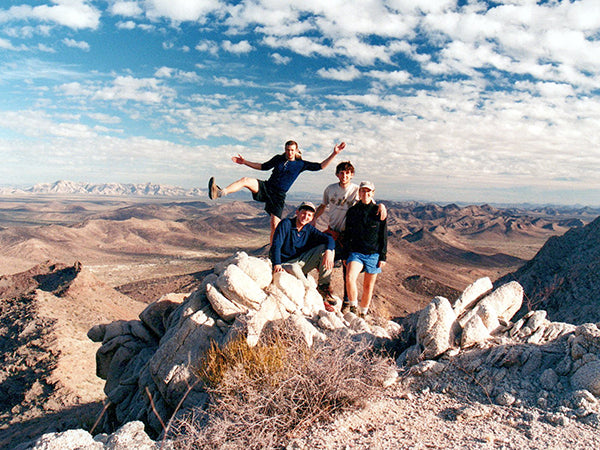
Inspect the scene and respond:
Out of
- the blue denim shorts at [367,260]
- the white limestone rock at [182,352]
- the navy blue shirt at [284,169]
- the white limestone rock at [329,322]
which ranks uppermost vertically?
the navy blue shirt at [284,169]

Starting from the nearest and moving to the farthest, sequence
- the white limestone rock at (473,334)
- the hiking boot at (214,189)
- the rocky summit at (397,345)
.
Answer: the rocky summit at (397,345), the white limestone rock at (473,334), the hiking boot at (214,189)

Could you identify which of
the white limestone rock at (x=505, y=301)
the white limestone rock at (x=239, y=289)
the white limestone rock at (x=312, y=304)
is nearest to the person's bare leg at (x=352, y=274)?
the white limestone rock at (x=312, y=304)

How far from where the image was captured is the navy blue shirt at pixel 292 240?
5750 millimetres

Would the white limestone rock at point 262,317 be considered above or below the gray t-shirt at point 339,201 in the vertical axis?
below

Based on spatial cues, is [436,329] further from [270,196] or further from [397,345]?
[270,196]

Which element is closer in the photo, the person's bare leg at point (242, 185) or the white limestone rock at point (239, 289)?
the white limestone rock at point (239, 289)

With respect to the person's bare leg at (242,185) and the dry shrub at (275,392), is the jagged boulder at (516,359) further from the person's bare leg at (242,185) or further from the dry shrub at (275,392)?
the person's bare leg at (242,185)

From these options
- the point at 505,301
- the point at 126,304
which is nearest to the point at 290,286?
the point at 505,301

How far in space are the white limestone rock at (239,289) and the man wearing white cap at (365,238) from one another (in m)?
1.51

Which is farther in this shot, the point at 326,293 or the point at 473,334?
the point at 326,293

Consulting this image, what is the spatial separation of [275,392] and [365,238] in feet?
9.87

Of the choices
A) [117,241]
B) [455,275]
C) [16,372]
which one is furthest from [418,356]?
[117,241]

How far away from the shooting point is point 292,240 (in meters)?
5.88

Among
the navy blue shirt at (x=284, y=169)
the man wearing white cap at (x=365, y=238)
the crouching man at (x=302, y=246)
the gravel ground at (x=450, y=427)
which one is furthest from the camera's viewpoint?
the navy blue shirt at (x=284, y=169)
